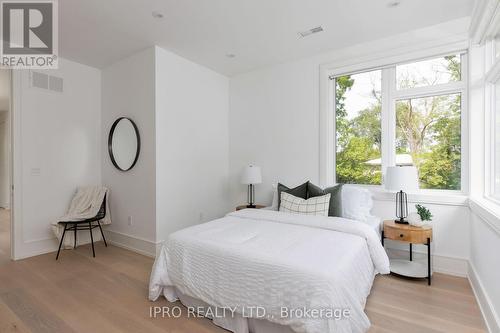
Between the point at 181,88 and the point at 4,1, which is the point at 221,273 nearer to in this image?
the point at 181,88

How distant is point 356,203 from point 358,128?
3.46 ft

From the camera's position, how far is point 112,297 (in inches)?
86.6

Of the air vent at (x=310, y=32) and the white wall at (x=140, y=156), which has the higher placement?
the air vent at (x=310, y=32)

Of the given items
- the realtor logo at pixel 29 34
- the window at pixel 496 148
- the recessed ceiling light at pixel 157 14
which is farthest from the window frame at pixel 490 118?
the realtor logo at pixel 29 34

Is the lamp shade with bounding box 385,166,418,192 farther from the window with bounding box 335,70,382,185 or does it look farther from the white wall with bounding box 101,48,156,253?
the white wall with bounding box 101,48,156,253

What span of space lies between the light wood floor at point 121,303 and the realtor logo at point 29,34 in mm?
2515

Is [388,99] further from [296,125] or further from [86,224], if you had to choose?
[86,224]

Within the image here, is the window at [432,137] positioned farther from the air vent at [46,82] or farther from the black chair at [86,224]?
the air vent at [46,82]

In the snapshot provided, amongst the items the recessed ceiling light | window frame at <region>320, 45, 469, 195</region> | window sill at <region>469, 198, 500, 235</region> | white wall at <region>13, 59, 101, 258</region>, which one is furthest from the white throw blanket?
window sill at <region>469, 198, 500, 235</region>

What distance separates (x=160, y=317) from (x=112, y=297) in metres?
0.60

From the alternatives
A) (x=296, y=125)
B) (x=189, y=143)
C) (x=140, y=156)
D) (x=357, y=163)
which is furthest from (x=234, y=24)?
(x=357, y=163)

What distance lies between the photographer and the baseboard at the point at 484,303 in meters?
1.65

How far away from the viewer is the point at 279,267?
5.04 ft

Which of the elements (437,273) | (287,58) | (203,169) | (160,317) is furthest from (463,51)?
(160,317)
